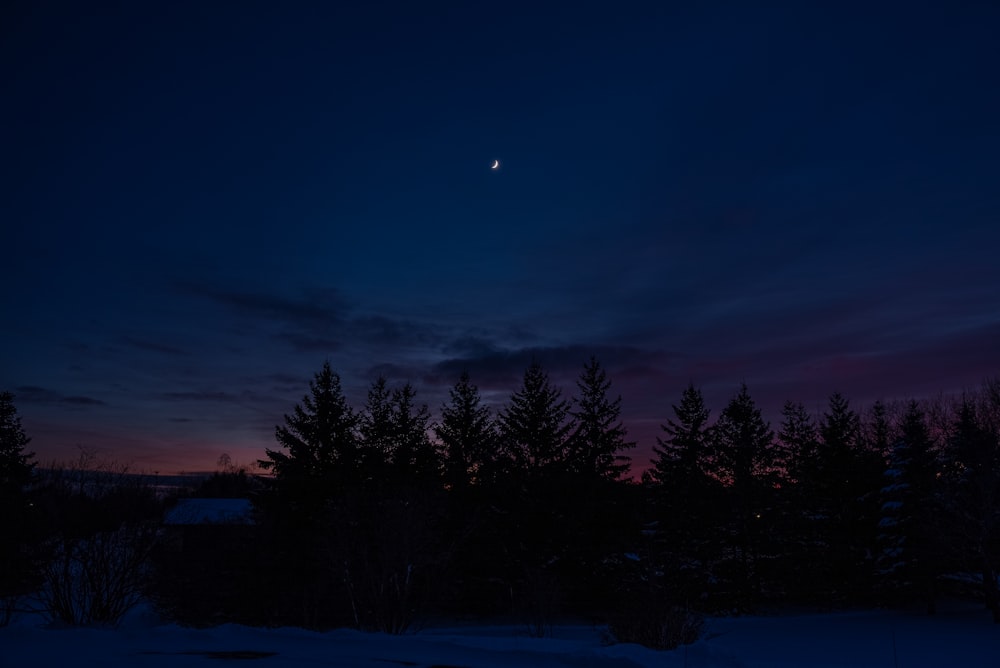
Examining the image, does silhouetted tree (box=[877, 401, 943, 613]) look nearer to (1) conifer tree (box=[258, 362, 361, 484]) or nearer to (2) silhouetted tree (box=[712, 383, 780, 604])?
(2) silhouetted tree (box=[712, 383, 780, 604])

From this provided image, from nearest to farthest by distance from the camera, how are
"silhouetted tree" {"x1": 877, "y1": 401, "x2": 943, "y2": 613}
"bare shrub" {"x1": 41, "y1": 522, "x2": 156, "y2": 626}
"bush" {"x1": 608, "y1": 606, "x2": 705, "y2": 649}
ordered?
"bush" {"x1": 608, "y1": 606, "x2": 705, "y2": 649} < "bare shrub" {"x1": 41, "y1": 522, "x2": 156, "y2": 626} < "silhouetted tree" {"x1": 877, "y1": 401, "x2": 943, "y2": 613}

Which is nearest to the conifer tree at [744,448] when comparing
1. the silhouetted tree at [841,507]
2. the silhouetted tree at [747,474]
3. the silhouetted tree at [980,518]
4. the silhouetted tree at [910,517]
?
the silhouetted tree at [747,474]

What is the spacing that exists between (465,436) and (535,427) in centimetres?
392

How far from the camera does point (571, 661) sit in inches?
431

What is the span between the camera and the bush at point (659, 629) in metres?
12.4

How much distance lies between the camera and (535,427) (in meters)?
35.0

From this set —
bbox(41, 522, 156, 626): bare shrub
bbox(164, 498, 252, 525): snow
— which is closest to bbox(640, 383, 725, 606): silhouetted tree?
bbox(164, 498, 252, 525): snow

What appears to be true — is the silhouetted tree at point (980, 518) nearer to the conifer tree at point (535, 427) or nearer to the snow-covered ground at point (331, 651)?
the snow-covered ground at point (331, 651)

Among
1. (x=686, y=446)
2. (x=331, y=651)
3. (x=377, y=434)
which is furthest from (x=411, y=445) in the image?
(x=331, y=651)

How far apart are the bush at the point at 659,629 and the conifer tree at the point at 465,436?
22062 mm

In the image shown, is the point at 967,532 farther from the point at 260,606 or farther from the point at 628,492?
the point at 260,606

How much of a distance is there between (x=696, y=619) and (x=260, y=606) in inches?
782

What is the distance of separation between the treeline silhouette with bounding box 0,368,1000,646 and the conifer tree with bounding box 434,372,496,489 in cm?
8

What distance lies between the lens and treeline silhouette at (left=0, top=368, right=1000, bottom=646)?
26984mm
